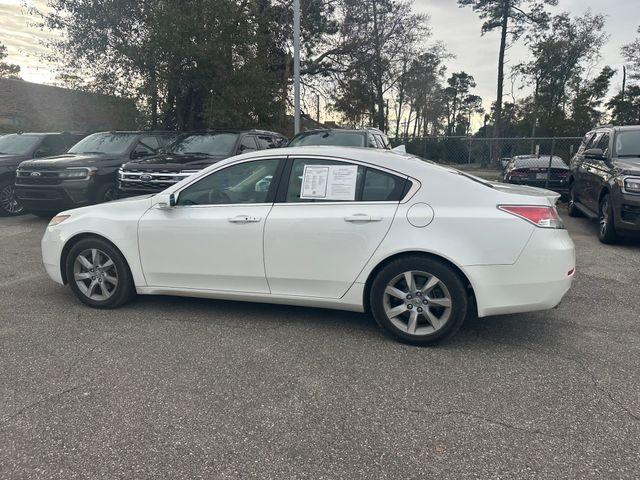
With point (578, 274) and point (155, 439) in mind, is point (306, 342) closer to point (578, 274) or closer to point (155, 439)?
point (155, 439)

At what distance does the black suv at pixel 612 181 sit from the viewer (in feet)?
22.1

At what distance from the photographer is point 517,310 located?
3.53 m

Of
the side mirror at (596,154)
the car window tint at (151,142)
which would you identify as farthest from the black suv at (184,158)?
the side mirror at (596,154)

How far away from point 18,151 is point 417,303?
1021 cm

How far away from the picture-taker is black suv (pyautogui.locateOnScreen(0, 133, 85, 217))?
32.1ft

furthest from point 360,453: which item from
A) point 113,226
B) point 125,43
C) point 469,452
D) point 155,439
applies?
point 125,43

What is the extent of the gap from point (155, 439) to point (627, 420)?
268 centimetres

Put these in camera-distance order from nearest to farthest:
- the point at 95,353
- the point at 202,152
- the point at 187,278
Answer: the point at 95,353, the point at 187,278, the point at 202,152

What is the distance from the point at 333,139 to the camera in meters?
9.55

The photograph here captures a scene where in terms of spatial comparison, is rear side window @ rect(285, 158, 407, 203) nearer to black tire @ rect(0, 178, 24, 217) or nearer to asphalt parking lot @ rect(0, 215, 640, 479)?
asphalt parking lot @ rect(0, 215, 640, 479)

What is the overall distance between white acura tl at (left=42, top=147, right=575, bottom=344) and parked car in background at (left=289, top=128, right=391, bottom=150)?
5.42 meters

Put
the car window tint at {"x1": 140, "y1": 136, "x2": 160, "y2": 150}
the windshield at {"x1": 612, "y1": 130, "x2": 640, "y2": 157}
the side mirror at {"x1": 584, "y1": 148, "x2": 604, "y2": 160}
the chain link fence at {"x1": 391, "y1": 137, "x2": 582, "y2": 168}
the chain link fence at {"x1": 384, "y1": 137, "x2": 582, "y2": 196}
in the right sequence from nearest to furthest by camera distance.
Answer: the windshield at {"x1": 612, "y1": 130, "x2": 640, "y2": 157}, the side mirror at {"x1": 584, "y1": 148, "x2": 604, "y2": 160}, the car window tint at {"x1": 140, "y1": 136, "x2": 160, "y2": 150}, the chain link fence at {"x1": 384, "y1": 137, "x2": 582, "y2": 196}, the chain link fence at {"x1": 391, "y1": 137, "x2": 582, "y2": 168}

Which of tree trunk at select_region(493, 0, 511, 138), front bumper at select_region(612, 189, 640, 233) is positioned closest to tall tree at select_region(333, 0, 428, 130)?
tree trunk at select_region(493, 0, 511, 138)

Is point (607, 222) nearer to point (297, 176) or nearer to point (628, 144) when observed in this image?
point (628, 144)
